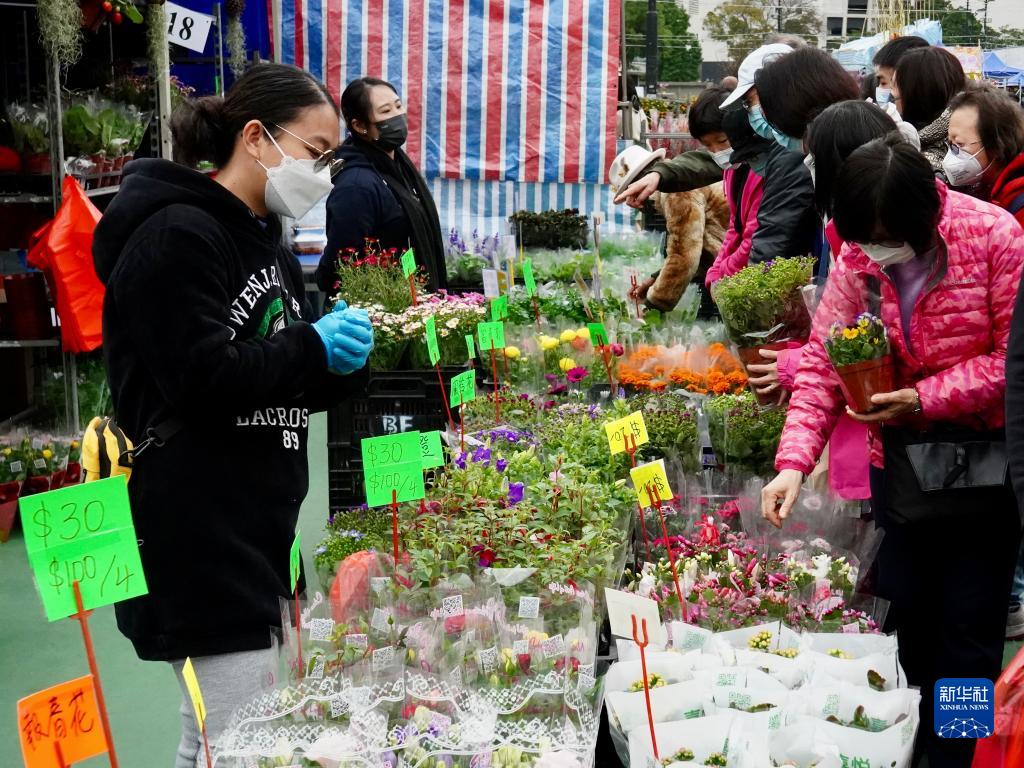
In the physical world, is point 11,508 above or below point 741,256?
below

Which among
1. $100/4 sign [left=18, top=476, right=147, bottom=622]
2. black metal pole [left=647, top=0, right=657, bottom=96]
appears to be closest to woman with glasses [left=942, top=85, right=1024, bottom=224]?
$100/4 sign [left=18, top=476, right=147, bottom=622]

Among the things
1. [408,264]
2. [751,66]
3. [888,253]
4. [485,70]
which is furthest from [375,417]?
[485,70]

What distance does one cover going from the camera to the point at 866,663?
2.08 m

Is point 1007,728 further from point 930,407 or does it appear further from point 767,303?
point 767,303

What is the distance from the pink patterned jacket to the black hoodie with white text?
115 cm

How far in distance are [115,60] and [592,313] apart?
129 inches

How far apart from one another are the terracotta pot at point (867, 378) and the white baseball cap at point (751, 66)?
5.26ft

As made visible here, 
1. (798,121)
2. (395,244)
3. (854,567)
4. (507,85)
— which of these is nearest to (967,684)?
(854,567)

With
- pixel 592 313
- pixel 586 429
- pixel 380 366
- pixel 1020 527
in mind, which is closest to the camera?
pixel 1020 527

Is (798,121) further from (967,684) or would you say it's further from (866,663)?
(967,684)

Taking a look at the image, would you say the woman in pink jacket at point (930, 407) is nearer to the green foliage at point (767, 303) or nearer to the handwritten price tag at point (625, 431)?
the handwritten price tag at point (625, 431)

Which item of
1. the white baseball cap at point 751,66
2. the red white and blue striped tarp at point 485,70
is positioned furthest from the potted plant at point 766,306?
the red white and blue striped tarp at point 485,70

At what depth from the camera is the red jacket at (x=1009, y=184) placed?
3.44 metres

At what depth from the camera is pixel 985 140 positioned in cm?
360
